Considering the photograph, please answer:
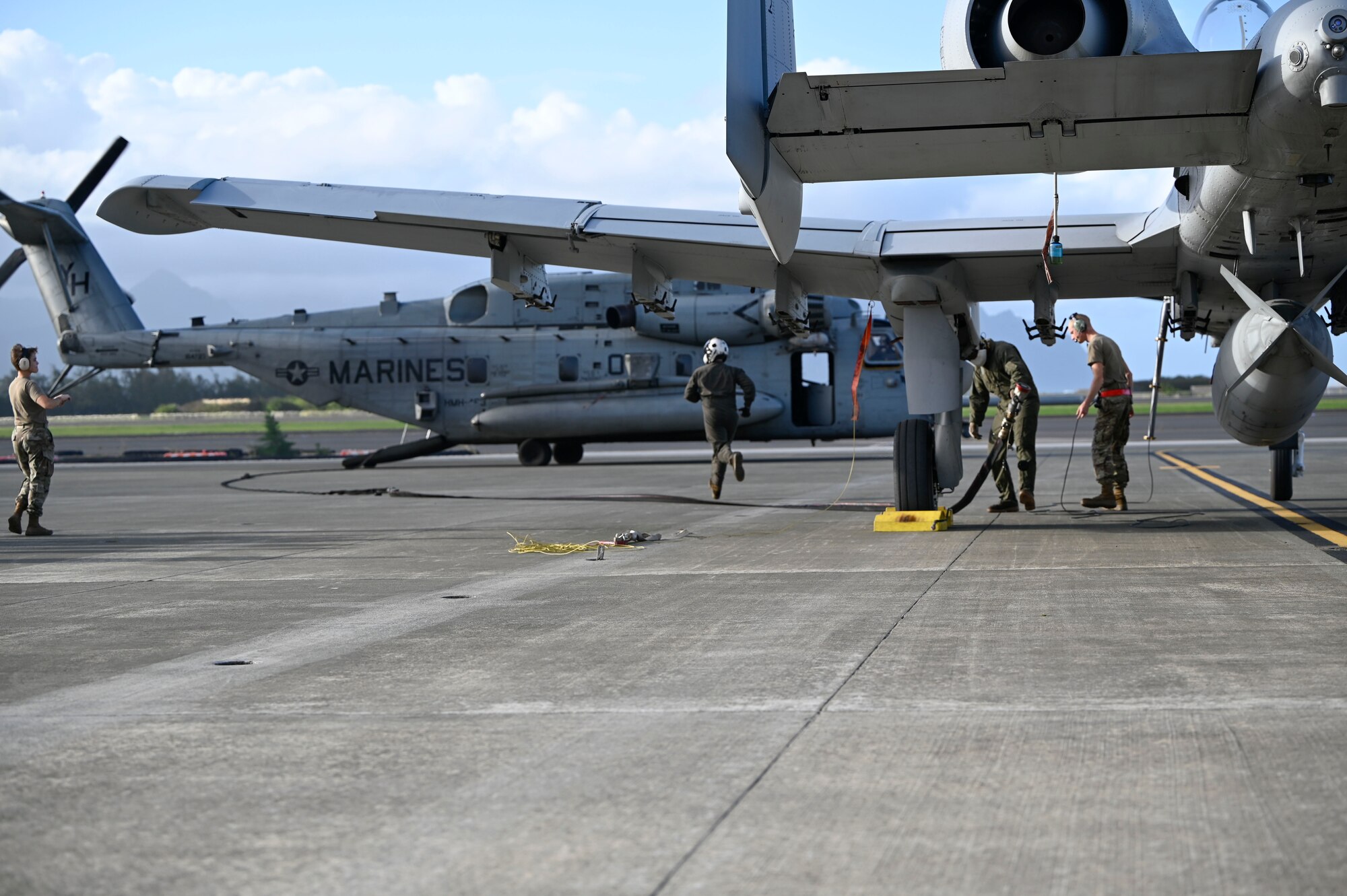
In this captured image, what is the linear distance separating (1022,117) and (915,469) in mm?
4208

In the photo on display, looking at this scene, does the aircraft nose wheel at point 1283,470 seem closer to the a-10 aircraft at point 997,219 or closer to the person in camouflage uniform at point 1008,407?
the a-10 aircraft at point 997,219

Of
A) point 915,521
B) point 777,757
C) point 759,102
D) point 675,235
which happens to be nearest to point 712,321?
point 675,235

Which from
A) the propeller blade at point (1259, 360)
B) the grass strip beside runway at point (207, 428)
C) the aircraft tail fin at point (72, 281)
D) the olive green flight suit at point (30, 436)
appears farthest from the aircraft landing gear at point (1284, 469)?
the grass strip beside runway at point (207, 428)

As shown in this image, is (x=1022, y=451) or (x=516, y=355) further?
(x=516, y=355)

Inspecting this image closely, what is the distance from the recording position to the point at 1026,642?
5.31 meters

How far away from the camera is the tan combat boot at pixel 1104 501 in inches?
505

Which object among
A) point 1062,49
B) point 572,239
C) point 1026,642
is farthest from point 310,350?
point 1026,642

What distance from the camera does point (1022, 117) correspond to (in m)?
7.49

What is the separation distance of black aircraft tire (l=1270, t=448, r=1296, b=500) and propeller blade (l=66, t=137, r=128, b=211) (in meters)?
25.3

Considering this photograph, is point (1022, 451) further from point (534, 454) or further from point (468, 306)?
point (468, 306)

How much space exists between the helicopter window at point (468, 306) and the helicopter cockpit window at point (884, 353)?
26.3 ft

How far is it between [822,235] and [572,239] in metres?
2.31

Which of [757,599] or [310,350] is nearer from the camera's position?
[757,599]

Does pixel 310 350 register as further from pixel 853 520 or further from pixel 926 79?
pixel 926 79
